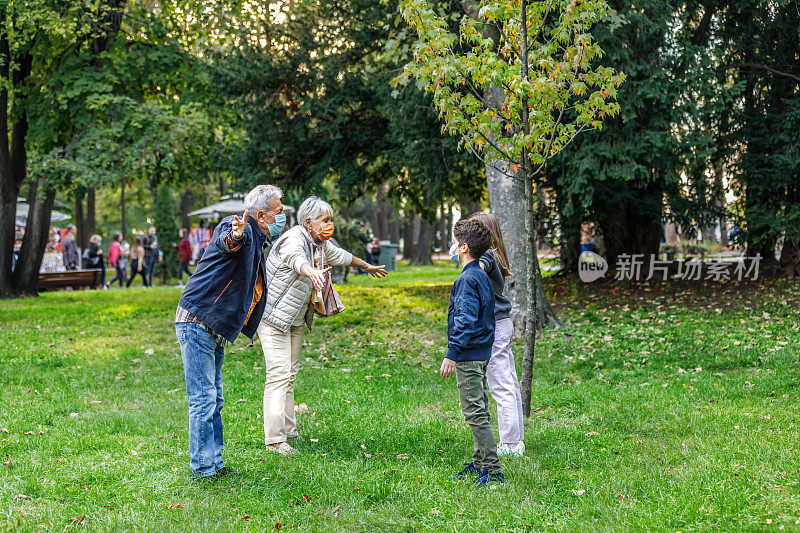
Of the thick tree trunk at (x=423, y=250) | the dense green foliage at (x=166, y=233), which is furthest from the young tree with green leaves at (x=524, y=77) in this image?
the thick tree trunk at (x=423, y=250)

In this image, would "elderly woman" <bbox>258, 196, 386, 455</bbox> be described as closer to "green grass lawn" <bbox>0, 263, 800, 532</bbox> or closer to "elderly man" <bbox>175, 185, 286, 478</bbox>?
"green grass lawn" <bbox>0, 263, 800, 532</bbox>

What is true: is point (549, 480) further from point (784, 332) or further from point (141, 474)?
point (784, 332)

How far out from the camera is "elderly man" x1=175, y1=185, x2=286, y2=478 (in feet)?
15.1

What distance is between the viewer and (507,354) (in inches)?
204

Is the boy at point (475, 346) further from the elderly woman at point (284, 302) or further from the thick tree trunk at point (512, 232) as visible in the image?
the thick tree trunk at point (512, 232)

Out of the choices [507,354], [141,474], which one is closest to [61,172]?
[141,474]

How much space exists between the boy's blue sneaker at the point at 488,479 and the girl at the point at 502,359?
595 mm

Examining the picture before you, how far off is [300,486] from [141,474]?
115cm

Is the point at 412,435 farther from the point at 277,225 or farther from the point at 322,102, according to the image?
the point at 322,102

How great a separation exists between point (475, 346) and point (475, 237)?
2.33 ft

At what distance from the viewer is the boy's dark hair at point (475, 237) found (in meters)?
4.70

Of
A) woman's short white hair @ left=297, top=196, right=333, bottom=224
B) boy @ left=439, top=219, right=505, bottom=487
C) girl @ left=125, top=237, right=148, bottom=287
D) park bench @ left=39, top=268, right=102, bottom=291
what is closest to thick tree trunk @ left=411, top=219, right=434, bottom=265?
girl @ left=125, top=237, right=148, bottom=287

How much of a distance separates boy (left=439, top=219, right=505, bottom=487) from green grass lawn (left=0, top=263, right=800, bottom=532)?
0.24 meters

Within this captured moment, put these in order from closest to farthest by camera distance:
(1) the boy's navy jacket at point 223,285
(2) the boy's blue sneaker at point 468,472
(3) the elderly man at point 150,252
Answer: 1. (1) the boy's navy jacket at point 223,285
2. (2) the boy's blue sneaker at point 468,472
3. (3) the elderly man at point 150,252
